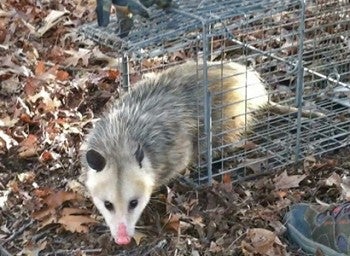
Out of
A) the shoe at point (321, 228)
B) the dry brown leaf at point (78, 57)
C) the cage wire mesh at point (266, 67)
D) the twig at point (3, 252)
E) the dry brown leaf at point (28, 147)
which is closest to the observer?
the shoe at point (321, 228)

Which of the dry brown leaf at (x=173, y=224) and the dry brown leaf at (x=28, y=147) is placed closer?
the dry brown leaf at (x=173, y=224)

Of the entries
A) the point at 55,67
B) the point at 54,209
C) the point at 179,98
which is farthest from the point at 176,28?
the point at 55,67

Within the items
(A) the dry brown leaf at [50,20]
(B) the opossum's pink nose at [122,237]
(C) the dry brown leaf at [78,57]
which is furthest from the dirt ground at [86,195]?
(A) the dry brown leaf at [50,20]

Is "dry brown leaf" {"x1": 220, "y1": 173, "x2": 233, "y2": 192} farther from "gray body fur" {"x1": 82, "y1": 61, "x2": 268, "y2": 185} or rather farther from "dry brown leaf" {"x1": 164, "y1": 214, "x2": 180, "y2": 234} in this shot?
"dry brown leaf" {"x1": 164, "y1": 214, "x2": 180, "y2": 234}

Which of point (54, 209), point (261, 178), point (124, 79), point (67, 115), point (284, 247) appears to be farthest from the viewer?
point (67, 115)

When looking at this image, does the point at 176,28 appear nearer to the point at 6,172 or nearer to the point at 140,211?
the point at 140,211

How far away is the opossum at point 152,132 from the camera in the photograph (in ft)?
9.37

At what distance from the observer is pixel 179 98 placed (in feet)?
11.4

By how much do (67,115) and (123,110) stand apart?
27.0 inches

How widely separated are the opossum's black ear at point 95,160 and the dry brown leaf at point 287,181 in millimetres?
887

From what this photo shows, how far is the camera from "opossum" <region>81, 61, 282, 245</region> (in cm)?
286

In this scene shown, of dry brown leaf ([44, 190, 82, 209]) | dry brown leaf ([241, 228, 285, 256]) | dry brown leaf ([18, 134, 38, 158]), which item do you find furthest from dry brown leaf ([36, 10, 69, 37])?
dry brown leaf ([241, 228, 285, 256])

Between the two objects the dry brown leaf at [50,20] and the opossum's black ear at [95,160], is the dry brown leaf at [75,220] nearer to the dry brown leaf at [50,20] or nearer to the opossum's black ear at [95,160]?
the opossum's black ear at [95,160]

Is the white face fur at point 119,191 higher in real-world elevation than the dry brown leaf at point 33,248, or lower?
higher
